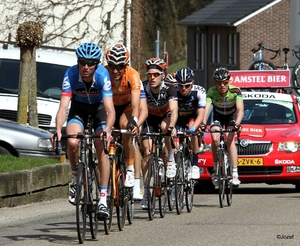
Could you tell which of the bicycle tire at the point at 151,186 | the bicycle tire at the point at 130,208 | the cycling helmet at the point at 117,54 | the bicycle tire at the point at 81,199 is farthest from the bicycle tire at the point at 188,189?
the bicycle tire at the point at 81,199

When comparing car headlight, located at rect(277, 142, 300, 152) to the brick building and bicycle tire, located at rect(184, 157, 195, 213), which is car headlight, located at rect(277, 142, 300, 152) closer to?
bicycle tire, located at rect(184, 157, 195, 213)

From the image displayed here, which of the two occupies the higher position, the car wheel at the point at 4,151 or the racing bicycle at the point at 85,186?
the car wheel at the point at 4,151

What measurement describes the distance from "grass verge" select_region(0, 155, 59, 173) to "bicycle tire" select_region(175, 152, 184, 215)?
2306 mm

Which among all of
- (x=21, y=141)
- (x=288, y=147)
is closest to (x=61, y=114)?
(x=21, y=141)

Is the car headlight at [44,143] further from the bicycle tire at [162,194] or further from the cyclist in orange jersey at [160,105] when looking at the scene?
the bicycle tire at [162,194]

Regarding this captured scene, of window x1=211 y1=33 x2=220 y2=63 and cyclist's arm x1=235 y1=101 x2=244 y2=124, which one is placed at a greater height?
window x1=211 y1=33 x2=220 y2=63

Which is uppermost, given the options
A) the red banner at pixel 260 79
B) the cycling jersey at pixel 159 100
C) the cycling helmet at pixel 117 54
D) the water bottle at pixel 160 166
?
the red banner at pixel 260 79

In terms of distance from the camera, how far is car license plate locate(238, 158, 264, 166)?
17766 mm

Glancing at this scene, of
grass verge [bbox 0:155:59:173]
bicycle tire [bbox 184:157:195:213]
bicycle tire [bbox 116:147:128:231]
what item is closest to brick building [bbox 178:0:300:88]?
grass verge [bbox 0:155:59:173]

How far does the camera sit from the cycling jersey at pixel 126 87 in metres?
12.7

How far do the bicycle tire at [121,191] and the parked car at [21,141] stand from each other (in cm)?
526

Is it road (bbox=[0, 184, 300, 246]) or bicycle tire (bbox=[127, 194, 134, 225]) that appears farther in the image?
bicycle tire (bbox=[127, 194, 134, 225])

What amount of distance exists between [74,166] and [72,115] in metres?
0.57

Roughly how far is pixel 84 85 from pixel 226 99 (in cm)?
523
